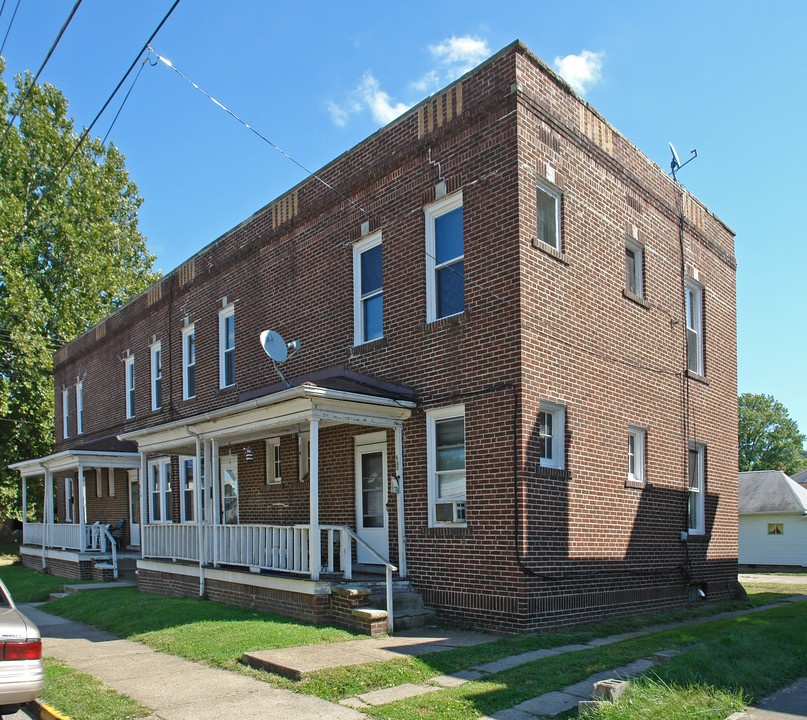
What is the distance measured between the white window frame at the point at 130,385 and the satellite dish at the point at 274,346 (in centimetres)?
1134

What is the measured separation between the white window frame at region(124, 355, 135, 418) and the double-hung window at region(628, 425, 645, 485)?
1546 cm

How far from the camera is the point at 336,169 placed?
14328mm

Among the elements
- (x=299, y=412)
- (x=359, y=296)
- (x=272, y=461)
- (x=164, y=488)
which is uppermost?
(x=359, y=296)

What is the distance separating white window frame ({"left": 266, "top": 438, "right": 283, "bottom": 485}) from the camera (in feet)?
50.7

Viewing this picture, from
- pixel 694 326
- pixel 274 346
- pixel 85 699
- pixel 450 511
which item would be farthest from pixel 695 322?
pixel 85 699

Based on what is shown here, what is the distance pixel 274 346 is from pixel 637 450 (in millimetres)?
6638

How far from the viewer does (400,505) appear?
11883 mm

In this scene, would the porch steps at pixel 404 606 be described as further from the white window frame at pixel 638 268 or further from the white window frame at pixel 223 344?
the white window frame at pixel 223 344

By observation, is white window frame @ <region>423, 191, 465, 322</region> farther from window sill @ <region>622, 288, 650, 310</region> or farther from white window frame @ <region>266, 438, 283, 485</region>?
white window frame @ <region>266, 438, 283, 485</region>

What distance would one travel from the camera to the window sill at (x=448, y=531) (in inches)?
430

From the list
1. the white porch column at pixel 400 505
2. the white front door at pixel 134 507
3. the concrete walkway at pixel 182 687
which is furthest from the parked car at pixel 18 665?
the white front door at pixel 134 507

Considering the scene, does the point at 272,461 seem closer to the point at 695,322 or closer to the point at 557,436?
the point at 557,436

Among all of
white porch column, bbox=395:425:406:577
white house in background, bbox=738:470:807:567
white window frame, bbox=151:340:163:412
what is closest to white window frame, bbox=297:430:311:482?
white porch column, bbox=395:425:406:577

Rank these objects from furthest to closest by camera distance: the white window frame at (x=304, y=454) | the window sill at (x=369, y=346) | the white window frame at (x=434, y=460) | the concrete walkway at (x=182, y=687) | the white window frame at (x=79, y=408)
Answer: the white window frame at (x=79, y=408) < the white window frame at (x=304, y=454) < the window sill at (x=369, y=346) < the white window frame at (x=434, y=460) < the concrete walkway at (x=182, y=687)
